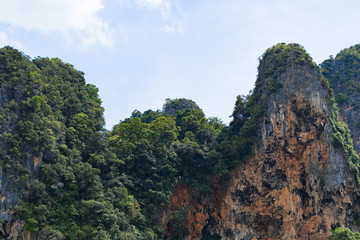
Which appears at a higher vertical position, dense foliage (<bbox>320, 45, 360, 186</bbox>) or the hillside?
dense foliage (<bbox>320, 45, 360, 186</bbox>)

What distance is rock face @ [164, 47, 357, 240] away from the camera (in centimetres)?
2555

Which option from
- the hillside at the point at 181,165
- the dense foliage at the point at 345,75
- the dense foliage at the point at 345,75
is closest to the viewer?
the hillside at the point at 181,165

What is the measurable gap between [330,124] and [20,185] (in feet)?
64.5

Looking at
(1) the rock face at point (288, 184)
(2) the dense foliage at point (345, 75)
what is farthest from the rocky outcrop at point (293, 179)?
(2) the dense foliage at point (345, 75)

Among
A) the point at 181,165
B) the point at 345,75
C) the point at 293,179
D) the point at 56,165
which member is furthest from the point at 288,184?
the point at 345,75

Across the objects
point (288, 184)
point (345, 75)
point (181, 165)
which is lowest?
point (288, 184)

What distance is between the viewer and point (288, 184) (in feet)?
87.4

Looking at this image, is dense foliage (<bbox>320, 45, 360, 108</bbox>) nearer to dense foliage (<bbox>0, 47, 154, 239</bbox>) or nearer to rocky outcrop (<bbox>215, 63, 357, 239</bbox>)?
rocky outcrop (<bbox>215, 63, 357, 239</bbox>)

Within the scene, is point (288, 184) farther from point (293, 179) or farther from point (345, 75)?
point (345, 75)

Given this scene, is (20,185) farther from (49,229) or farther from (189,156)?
(189,156)

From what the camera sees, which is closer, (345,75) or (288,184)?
(288,184)

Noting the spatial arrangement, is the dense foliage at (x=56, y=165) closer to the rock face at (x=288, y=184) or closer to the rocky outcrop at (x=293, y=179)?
the rock face at (x=288, y=184)

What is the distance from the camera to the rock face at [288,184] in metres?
25.5

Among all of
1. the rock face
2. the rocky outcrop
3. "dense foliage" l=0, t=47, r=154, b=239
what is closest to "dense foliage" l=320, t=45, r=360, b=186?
the rock face
